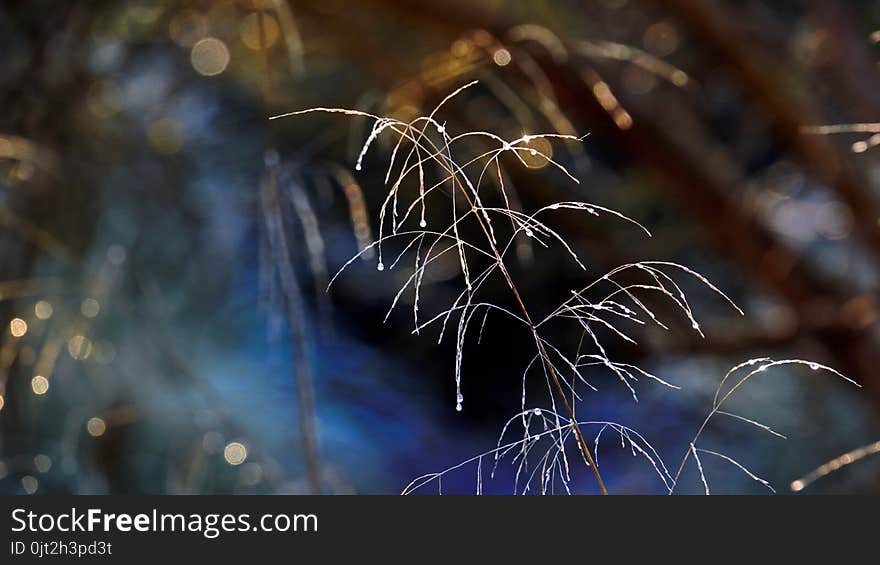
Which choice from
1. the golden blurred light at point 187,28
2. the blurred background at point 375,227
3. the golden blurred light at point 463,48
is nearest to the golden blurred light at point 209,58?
the blurred background at point 375,227

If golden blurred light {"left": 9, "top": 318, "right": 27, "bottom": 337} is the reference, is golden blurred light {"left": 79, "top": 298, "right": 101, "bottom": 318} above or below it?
above

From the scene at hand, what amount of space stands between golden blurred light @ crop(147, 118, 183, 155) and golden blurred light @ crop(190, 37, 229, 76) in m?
0.12

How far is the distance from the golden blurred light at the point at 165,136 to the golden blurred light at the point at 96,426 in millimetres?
512

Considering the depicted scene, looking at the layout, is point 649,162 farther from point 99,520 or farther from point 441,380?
point 99,520

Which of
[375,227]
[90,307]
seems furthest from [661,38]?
[90,307]

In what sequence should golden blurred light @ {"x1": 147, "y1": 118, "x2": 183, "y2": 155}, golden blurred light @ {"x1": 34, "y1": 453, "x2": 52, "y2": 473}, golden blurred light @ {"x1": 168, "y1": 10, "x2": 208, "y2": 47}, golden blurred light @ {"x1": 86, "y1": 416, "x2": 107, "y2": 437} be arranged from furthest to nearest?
golden blurred light @ {"x1": 147, "y1": 118, "x2": 183, "y2": 155} → golden blurred light @ {"x1": 168, "y1": 10, "x2": 208, "y2": 47} → golden blurred light @ {"x1": 86, "y1": 416, "x2": 107, "y2": 437} → golden blurred light @ {"x1": 34, "y1": 453, "x2": 52, "y2": 473}

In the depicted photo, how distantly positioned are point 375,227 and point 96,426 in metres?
0.79

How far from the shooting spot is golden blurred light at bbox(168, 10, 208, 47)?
1655 mm

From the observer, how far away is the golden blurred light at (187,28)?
5.43 ft

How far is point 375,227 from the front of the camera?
6.84 feet

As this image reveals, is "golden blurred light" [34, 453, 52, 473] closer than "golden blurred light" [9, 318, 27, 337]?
Yes

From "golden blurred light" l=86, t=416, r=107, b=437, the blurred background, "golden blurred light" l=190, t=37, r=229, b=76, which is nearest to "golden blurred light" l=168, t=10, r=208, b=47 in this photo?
the blurred background

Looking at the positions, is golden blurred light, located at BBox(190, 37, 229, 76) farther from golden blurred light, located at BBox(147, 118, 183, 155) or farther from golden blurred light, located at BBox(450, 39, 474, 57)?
golden blurred light, located at BBox(450, 39, 474, 57)

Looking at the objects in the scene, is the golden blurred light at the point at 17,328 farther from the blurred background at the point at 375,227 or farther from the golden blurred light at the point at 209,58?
the golden blurred light at the point at 209,58
